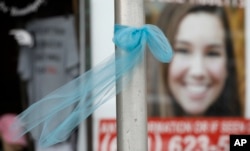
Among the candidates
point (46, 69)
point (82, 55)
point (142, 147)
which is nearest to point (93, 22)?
point (82, 55)

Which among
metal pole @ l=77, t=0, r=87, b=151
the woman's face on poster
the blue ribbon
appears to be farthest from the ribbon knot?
the woman's face on poster

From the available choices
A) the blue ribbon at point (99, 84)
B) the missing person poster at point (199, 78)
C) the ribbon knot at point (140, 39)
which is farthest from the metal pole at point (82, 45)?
the ribbon knot at point (140, 39)

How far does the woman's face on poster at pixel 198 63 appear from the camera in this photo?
486 cm

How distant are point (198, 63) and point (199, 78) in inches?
5.8

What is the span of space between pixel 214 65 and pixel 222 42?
242 millimetres

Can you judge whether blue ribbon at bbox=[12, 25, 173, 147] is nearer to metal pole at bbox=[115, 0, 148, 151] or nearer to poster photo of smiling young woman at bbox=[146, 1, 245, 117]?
metal pole at bbox=[115, 0, 148, 151]

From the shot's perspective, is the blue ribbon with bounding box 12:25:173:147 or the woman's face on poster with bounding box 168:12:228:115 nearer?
the blue ribbon with bounding box 12:25:173:147

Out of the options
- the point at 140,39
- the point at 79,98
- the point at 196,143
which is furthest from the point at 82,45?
the point at 140,39

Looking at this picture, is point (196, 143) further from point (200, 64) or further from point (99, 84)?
point (99, 84)

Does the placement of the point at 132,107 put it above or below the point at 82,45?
above

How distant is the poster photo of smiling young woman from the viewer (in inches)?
188

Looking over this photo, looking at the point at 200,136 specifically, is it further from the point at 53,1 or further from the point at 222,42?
the point at 53,1

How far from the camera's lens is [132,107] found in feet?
6.12

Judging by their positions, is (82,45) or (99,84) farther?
(82,45)
